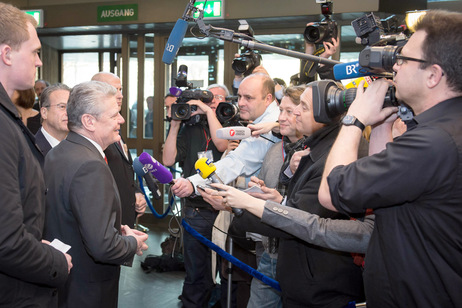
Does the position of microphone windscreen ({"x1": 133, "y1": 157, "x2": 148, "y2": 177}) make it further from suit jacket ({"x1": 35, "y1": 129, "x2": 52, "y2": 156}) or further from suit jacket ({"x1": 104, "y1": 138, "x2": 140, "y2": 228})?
suit jacket ({"x1": 35, "y1": 129, "x2": 52, "y2": 156})

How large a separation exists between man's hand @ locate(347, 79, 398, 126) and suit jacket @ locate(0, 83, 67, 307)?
109 centimetres

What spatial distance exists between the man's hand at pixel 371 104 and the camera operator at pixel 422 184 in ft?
0.45

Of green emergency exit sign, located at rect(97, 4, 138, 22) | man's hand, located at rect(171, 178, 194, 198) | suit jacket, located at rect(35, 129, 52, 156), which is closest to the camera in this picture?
man's hand, located at rect(171, 178, 194, 198)

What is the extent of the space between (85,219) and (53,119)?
1.48m

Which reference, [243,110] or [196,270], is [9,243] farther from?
[196,270]

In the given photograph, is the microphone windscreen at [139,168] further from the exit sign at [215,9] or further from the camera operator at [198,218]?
the exit sign at [215,9]

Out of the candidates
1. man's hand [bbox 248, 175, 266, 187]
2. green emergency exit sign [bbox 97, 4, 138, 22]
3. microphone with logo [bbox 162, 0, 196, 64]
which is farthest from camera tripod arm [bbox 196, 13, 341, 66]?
green emergency exit sign [bbox 97, 4, 138, 22]

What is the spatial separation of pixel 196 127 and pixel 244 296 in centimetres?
151

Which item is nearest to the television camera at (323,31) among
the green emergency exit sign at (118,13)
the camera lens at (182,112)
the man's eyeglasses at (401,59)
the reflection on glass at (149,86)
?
the camera lens at (182,112)

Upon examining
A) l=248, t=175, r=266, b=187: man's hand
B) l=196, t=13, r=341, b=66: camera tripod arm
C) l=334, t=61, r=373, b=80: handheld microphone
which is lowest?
l=248, t=175, r=266, b=187: man's hand

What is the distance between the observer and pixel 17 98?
3.79m

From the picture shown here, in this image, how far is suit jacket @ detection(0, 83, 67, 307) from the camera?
143cm

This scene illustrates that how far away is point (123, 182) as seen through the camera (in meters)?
2.93

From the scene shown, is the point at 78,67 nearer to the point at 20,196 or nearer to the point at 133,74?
the point at 133,74
